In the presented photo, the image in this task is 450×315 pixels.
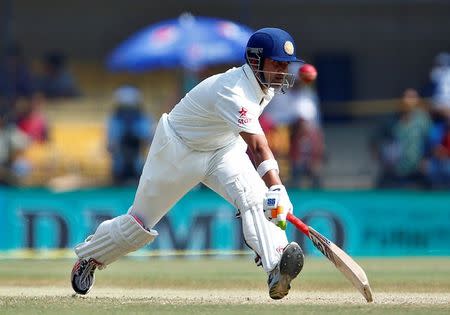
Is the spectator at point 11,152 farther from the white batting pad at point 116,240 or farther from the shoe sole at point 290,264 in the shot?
the shoe sole at point 290,264

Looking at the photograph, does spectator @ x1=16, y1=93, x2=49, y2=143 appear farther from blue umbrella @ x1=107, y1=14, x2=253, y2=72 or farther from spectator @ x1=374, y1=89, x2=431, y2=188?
spectator @ x1=374, y1=89, x2=431, y2=188

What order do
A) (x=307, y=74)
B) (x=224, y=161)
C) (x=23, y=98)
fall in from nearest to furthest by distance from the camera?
(x=224, y=161) → (x=307, y=74) → (x=23, y=98)

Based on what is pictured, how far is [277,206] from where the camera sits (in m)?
7.61

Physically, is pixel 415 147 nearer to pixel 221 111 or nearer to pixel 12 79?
pixel 12 79

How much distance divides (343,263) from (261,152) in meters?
0.87

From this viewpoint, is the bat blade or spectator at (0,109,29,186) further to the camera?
spectator at (0,109,29,186)

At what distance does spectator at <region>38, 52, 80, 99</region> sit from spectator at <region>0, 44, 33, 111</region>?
28cm

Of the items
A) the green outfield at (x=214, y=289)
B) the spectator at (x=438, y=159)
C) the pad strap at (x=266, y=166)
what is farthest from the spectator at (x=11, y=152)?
the pad strap at (x=266, y=166)

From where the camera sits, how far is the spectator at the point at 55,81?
18578mm

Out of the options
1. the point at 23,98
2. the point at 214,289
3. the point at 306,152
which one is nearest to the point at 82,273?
the point at 214,289

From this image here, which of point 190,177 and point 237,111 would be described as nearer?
point 237,111

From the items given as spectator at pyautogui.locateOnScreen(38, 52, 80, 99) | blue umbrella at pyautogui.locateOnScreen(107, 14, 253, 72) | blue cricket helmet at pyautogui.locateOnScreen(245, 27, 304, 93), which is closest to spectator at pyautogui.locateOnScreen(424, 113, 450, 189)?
blue umbrella at pyautogui.locateOnScreen(107, 14, 253, 72)

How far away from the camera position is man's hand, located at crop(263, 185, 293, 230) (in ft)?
25.0

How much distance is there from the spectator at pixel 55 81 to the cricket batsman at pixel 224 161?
10.3m
